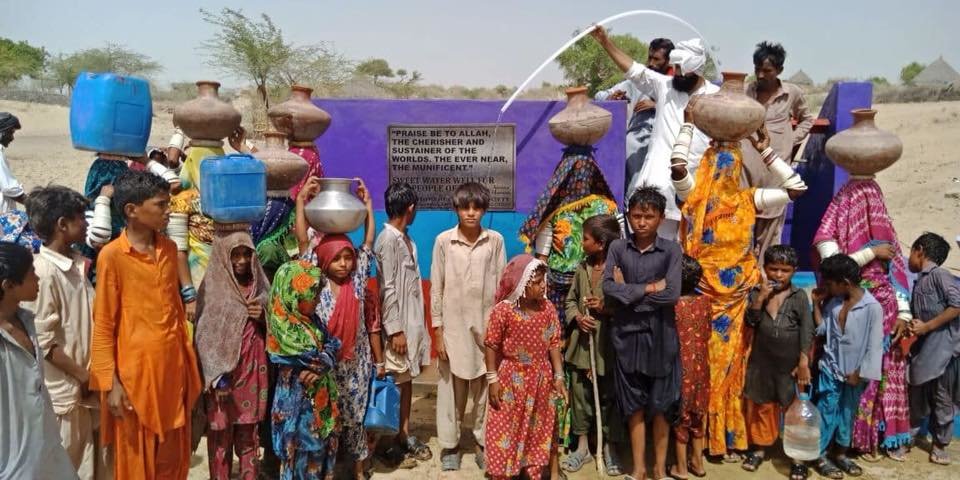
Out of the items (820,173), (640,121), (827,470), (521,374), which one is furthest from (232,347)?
(820,173)

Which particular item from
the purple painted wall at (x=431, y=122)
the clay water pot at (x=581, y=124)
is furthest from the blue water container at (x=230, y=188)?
the purple painted wall at (x=431, y=122)

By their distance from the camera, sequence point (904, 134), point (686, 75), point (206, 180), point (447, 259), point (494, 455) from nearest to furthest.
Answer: point (206, 180)
point (494, 455)
point (447, 259)
point (686, 75)
point (904, 134)

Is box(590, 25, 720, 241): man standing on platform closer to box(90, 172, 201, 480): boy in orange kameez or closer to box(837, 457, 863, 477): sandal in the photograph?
box(837, 457, 863, 477): sandal

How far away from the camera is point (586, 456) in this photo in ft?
14.5

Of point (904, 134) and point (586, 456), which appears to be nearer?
point (586, 456)

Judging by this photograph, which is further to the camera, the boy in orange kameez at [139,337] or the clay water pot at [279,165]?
the clay water pot at [279,165]

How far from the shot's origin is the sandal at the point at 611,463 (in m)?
4.28

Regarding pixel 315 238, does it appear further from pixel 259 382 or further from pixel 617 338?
pixel 617 338

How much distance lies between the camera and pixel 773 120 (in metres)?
5.76

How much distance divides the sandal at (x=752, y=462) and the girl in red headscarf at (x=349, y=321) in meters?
2.37

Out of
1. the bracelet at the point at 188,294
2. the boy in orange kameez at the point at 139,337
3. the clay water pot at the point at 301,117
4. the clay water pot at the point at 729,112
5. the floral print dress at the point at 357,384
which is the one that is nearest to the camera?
the boy in orange kameez at the point at 139,337

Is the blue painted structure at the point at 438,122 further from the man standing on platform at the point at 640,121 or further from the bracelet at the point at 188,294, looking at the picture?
the bracelet at the point at 188,294

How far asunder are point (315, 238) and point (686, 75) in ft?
10.4

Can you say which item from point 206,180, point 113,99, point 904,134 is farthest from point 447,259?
point 904,134
